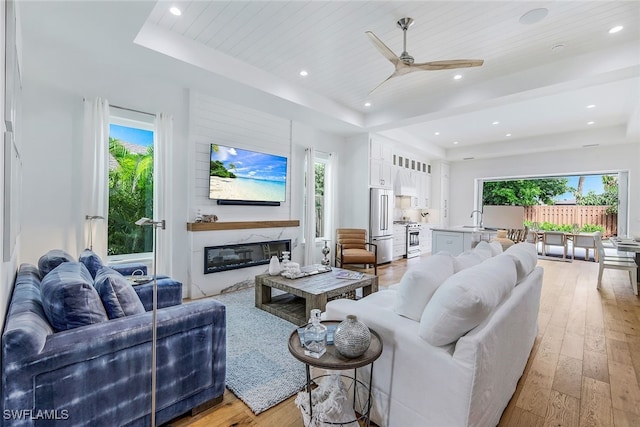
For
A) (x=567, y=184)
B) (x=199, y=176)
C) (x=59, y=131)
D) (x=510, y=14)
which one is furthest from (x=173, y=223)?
(x=567, y=184)

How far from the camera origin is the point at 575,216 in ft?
25.8

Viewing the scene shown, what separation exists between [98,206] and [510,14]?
4587 millimetres

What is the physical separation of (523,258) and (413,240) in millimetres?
5394

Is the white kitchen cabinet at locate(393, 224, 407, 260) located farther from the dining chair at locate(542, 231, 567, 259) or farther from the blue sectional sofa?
the blue sectional sofa

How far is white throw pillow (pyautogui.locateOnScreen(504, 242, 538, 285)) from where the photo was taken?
7.10 feet

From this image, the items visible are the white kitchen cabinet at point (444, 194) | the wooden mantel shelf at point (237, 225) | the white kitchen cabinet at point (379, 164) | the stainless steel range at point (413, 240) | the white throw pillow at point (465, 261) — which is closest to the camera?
the white throw pillow at point (465, 261)

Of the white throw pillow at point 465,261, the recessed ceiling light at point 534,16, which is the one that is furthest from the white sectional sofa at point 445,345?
the recessed ceiling light at point 534,16

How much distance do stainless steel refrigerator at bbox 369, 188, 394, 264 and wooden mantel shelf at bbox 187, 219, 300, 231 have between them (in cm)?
178

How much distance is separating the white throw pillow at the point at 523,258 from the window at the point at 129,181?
396 centimetres

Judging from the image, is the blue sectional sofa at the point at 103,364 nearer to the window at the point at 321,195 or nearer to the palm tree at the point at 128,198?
the palm tree at the point at 128,198

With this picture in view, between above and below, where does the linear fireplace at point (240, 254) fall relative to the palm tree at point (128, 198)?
below

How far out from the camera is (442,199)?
29.4 ft

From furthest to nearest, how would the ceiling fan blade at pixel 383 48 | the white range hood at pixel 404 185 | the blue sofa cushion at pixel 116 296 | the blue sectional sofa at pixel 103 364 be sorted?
the white range hood at pixel 404 185
the ceiling fan blade at pixel 383 48
the blue sofa cushion at pixel 116 296
the blue sectional sofa at pixel 103 364

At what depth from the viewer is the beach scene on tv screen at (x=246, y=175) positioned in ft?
14.0
